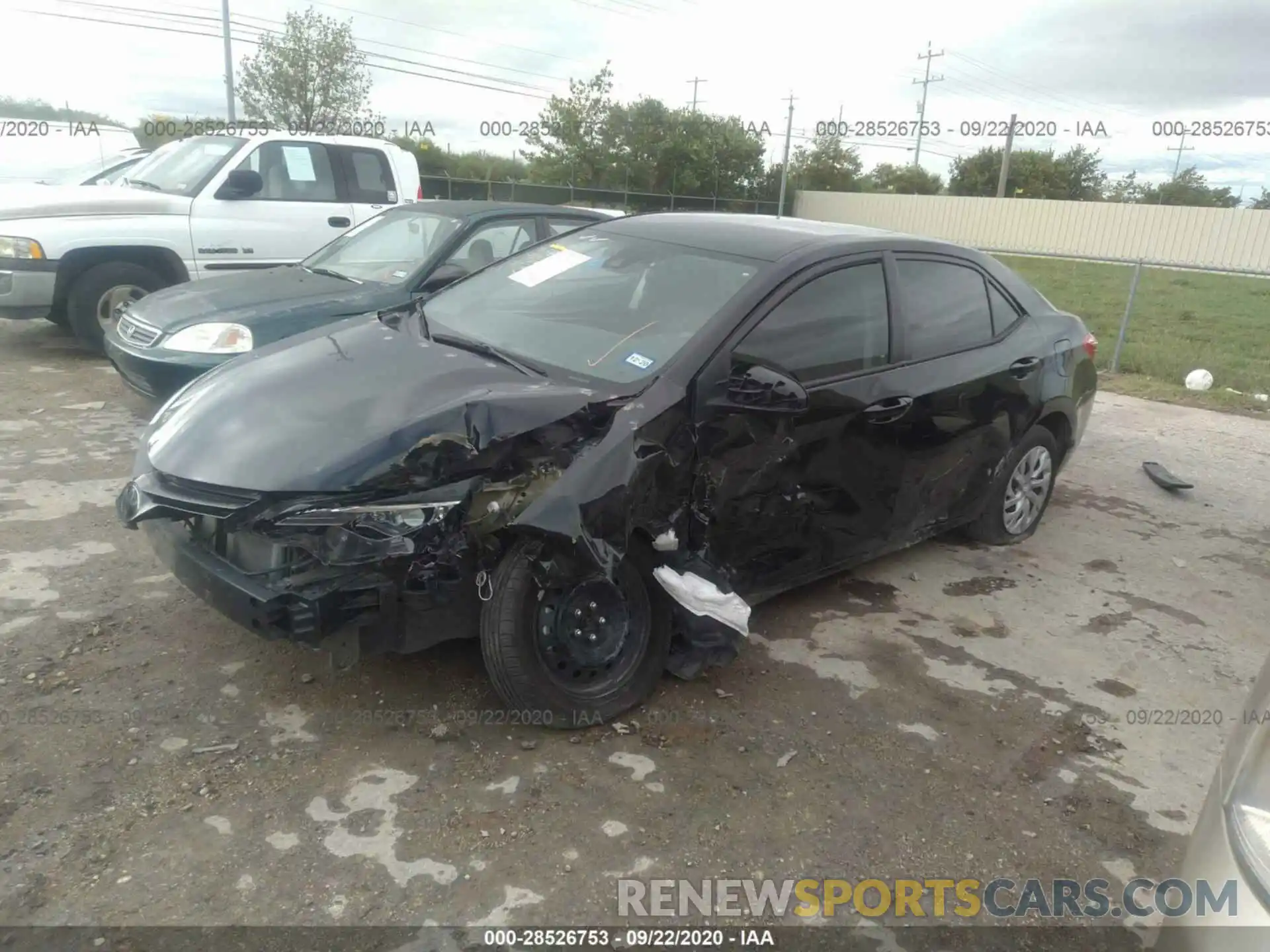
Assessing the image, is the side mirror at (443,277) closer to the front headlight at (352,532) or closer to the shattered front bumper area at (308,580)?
the shattered front bumper area at (308,580)

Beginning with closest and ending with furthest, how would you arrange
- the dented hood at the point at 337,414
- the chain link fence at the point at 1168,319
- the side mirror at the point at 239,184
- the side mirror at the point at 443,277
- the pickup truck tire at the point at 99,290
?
the dented hood at the point at 337,414 < the side mirror at the point at 443,277 < the pickup truck tire at the point at 99,290 < the side mirror at the point at 239,184 < the chain link fence at the point at 1168,319

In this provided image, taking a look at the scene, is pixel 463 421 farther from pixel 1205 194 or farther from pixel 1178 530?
pixel 1205 194

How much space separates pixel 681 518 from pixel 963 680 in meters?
1.41

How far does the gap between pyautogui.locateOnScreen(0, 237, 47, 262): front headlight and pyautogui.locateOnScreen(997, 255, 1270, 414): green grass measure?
396 inches

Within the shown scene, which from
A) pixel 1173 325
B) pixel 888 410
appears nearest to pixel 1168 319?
pixel 1173 325

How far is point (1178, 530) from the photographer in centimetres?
557

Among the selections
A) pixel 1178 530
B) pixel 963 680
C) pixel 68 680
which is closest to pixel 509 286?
pixel 68 680

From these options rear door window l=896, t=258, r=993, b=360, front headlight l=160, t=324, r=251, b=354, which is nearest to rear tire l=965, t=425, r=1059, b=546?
rear door window l=896, t=258, r=993, b=360

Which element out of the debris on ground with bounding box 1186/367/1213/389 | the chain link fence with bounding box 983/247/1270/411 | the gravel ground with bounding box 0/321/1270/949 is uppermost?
the chain link fence with bounding box 983/247/1270/411

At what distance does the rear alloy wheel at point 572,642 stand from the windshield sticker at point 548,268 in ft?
5.16

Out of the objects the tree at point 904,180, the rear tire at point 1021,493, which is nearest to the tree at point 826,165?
the tree at point 904,180

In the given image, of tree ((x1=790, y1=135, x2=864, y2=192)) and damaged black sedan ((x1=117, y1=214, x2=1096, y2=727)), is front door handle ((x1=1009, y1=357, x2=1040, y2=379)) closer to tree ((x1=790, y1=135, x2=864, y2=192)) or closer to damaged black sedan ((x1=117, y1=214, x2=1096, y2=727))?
damaged black sedan ((x1=117, y1=214, x2=1096, y2=727))

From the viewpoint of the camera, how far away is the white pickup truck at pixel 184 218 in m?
7.15

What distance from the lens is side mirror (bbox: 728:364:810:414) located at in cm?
321
